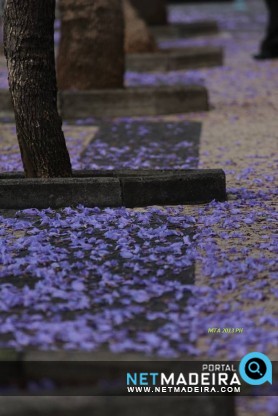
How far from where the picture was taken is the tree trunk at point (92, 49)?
11156 millimetres

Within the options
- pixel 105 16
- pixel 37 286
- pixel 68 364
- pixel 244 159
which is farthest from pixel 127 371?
pixel 105 16

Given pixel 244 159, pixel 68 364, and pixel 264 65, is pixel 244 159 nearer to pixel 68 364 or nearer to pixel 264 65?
pixel 68 364

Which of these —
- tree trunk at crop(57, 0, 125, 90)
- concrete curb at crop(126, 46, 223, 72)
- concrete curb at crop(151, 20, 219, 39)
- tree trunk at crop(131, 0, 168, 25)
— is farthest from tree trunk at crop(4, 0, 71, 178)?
tree trunk at crop(131, 0, 168, 25)

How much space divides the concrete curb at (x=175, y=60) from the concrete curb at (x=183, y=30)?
4086 millimetres

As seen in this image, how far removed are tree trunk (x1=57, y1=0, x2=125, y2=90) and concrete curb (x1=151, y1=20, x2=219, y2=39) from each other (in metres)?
9.38

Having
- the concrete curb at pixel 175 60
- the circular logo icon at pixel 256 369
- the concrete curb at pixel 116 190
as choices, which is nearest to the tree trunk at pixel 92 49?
the concrete curb at pixel 175 60

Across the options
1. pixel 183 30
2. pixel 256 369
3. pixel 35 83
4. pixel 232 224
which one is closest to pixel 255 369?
pixel 256 369

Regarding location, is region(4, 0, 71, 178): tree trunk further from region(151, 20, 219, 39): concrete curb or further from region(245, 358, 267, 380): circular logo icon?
region(151, 20, 219, 39): concrete curb

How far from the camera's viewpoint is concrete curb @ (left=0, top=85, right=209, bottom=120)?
10.8 meters

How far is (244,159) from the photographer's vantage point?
847 centimetres

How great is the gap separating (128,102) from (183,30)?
10.6 m

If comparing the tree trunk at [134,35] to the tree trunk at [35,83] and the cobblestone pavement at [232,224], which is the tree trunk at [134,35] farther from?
the tree trunk at [35,83]

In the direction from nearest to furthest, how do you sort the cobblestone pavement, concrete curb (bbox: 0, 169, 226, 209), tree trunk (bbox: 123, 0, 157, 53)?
1. the cobblestone pavement
2. concrete curb (bbox: 0, 169, 226, 209)
3. tree trunk (bbox: 123, 0, 157, 53)

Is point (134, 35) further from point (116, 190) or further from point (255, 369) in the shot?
point (255, 369)
